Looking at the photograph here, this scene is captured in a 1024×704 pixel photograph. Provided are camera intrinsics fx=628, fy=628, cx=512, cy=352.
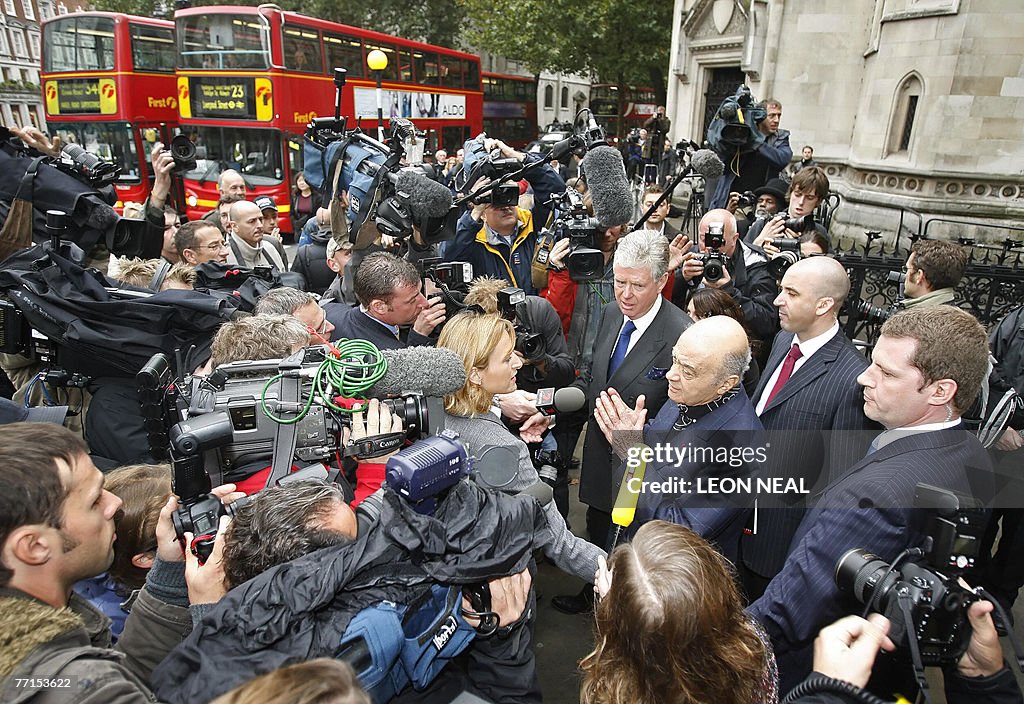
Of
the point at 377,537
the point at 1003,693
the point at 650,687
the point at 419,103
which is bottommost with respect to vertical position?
the point at 1003,693

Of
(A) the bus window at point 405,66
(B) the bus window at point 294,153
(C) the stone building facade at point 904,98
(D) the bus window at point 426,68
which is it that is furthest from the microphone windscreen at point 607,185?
(D) the bus window at point 426,68

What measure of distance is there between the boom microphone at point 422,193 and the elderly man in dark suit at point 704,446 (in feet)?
5.25

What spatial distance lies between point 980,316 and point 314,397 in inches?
268

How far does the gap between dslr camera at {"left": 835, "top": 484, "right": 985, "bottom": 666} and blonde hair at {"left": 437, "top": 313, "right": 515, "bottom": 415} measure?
142 cm

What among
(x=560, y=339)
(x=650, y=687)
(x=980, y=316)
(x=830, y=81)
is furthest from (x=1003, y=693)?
(x=830, y=81)

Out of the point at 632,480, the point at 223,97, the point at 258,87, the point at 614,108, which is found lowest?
the point at 632,480

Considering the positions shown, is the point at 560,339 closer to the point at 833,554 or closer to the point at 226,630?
the point at 833,554

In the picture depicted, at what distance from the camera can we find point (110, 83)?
458 inches

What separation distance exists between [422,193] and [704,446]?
77.9 inches

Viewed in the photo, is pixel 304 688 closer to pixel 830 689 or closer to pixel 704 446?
pixel 830 689

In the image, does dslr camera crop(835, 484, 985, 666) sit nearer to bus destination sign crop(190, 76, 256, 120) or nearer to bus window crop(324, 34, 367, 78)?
bus destination sign crop(190, 76, 256, 120)

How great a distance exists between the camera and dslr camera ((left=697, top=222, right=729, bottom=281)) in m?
3.83

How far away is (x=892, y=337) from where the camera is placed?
7.59 feet

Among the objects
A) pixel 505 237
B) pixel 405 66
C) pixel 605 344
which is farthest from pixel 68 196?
pixel 405 66
